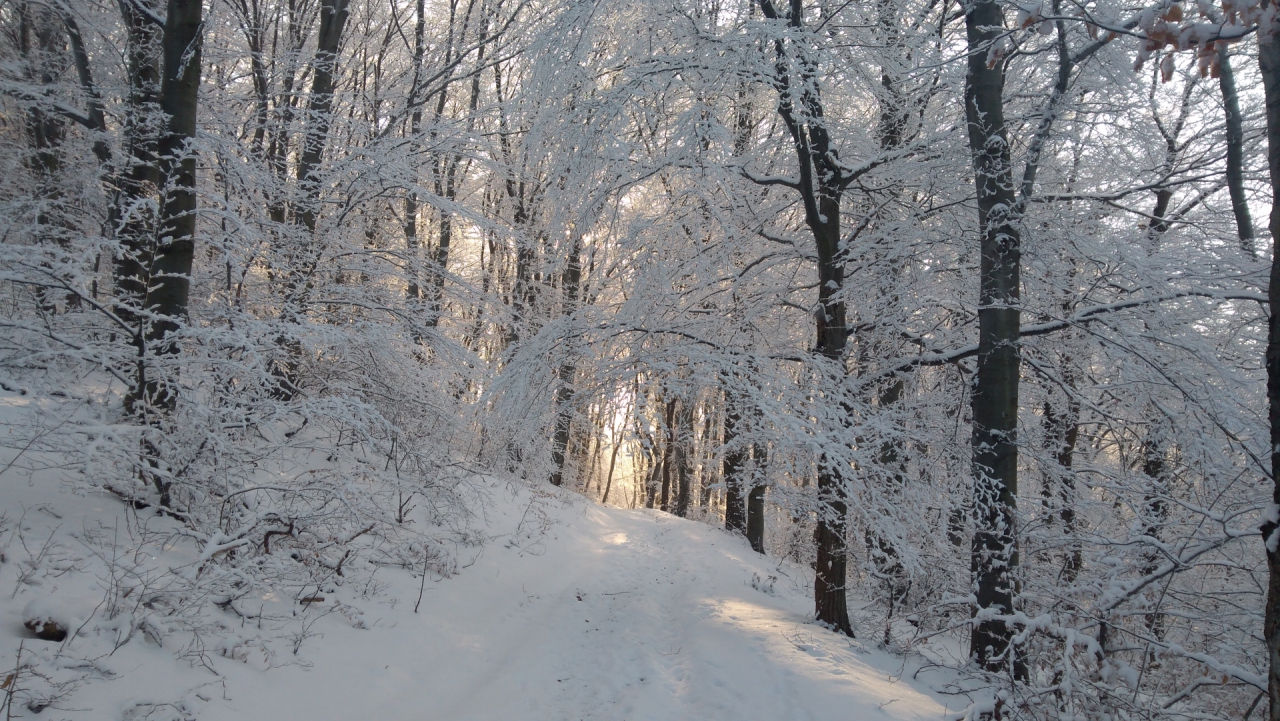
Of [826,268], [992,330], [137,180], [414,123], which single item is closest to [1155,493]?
[992,330]

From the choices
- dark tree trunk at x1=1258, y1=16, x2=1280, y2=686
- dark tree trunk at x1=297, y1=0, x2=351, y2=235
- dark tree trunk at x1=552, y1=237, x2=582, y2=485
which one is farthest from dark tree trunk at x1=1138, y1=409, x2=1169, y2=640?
dark tree trunk at x1=297, y1=0, x2=351, y2=235

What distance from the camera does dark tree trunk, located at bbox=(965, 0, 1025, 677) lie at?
18.1 ft

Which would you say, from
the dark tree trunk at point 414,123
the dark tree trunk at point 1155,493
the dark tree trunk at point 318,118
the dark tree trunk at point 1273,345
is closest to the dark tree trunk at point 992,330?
the dark tree trunk at point 1155,493

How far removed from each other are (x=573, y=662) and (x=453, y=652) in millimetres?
1263

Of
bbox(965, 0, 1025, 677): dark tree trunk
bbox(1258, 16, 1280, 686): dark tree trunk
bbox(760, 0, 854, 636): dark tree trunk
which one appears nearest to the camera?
bbox(1258, 16, 1280, 686): dark tree trunk

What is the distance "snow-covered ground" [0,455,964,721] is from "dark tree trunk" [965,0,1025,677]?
138cm

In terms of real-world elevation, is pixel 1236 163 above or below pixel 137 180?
above

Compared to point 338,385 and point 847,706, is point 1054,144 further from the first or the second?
point 338,385

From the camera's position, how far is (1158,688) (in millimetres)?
4246

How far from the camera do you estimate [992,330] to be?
5836mm

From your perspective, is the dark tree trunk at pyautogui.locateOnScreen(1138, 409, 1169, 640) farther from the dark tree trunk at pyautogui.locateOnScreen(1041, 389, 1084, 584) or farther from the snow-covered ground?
the snow-covered ground

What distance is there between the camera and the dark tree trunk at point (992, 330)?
5.50 metres

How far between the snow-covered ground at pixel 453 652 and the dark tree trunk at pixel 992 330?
54.3 inches

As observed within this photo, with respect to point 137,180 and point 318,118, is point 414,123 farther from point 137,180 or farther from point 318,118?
point 137,180
